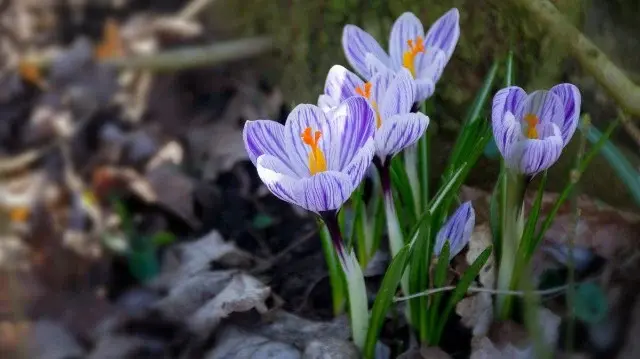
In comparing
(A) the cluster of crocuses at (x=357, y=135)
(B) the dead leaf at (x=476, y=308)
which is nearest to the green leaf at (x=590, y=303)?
(B) the dead leaf at (x=476, y=308)

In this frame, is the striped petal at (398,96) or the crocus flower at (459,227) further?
the crocus flower at (459,227)

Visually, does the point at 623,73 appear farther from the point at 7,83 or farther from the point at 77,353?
the point at 7,83

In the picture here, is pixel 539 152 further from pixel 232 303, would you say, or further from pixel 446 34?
pixel 232 303

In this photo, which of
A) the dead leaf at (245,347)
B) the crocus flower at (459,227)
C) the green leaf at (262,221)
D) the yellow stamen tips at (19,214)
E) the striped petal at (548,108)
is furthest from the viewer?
the yellow stamen tips at (19,214)

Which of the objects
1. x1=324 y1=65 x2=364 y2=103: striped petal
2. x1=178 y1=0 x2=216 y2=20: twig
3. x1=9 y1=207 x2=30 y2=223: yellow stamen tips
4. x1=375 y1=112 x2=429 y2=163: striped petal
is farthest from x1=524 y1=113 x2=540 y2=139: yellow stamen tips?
x1=178 y1=0 x2=216 y2=20: twig

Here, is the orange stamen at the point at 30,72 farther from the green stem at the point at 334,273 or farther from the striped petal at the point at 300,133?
the striped petal at the point at 300,133

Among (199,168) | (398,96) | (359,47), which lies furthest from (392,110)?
(199,168)

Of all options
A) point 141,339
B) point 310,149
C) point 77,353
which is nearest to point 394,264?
point 310,149
